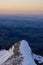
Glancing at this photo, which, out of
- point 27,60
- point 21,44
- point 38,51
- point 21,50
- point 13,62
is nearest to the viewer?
point 27,60

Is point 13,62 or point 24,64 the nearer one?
point 24,64

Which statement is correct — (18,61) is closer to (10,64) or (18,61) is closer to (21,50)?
(10,64)

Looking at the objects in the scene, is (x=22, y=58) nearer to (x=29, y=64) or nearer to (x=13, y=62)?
(x=13, y=62)

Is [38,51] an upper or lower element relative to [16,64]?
lower

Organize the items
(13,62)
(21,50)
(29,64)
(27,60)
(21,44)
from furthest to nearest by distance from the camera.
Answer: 1. (21,44)
2. (21,50)
3. (13,62)
4. (27,60)
5. (29,64)

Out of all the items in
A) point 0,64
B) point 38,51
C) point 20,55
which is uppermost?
point 20,55

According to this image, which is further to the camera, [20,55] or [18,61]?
[20,55]

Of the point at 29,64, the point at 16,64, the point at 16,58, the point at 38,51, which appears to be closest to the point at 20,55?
the point at 16,58

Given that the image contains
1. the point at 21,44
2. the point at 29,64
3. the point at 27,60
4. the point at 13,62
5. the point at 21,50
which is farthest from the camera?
the point at 21,44

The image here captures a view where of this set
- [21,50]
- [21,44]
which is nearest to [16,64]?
[21,50]
